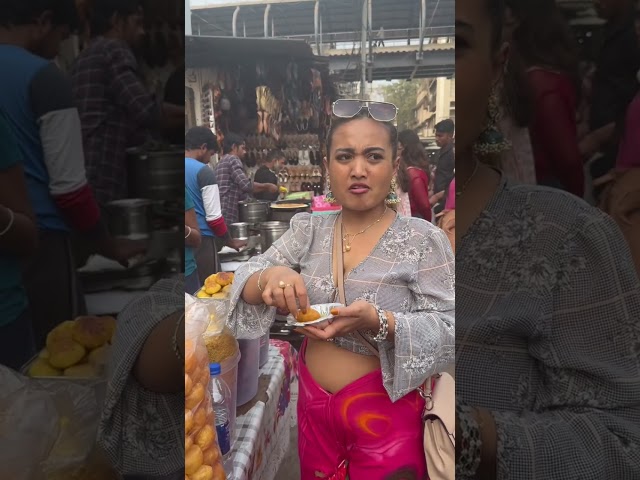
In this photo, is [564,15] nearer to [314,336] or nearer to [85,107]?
[314,336]

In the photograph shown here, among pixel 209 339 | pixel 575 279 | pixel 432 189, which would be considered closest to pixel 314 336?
pixel 209 339

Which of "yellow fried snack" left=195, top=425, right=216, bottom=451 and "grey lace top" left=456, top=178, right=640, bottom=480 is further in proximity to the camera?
"yellow fried snack" left=195, top=425, right=216, bottom=451

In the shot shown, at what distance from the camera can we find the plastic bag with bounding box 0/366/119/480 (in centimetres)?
96

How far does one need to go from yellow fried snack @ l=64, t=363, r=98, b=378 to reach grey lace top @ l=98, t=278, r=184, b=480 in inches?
1.3

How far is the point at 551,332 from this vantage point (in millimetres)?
817

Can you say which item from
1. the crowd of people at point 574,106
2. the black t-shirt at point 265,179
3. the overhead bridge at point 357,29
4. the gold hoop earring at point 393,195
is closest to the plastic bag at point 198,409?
the black t-shirt at point 265,179

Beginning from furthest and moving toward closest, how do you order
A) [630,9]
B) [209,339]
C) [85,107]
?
1. [209,339]
2. [85,107]
3. [630,9]

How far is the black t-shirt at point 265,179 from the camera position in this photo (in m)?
0.93

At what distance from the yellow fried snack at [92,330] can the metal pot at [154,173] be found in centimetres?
25

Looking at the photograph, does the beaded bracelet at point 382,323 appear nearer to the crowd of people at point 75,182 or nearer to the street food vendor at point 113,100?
the crowd of people at point 75,182

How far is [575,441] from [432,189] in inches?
18.3

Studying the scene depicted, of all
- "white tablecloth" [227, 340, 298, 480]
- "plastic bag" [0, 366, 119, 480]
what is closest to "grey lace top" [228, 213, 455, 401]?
"white tablecloth" [227, 340, 298, 480]

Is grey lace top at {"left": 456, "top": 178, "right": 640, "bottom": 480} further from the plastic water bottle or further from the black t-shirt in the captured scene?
the plastic water bottle

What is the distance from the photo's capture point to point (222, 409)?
3.60ft
